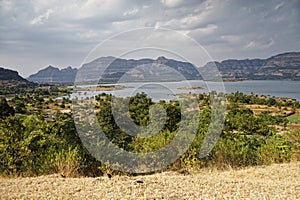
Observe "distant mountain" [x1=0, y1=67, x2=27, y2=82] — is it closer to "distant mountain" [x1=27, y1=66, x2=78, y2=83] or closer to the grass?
"distant mountain" [x1=27, y1=66, x2=78, y2=83]

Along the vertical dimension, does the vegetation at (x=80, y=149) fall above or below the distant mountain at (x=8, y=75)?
below

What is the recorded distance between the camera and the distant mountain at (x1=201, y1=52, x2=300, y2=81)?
107 metres

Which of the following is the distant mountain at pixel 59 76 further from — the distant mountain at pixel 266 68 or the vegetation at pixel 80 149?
the vegetation at pixel 80 149

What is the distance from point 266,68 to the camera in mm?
127188

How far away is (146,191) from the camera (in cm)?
412

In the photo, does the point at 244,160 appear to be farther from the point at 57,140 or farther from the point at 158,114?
the point at 57,140

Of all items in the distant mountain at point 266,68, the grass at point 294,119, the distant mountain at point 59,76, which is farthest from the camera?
the distant mountain at point 266,68

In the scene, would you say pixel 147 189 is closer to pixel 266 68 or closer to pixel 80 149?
pixel 80 149

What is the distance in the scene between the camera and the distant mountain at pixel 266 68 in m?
107

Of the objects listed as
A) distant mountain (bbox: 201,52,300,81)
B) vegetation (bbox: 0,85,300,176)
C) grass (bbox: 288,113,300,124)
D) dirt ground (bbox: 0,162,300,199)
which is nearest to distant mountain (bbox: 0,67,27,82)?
distant mountain (bbox: 201,52,300,81)

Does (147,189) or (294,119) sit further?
(294,119)

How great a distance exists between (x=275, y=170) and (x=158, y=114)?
4029 mm

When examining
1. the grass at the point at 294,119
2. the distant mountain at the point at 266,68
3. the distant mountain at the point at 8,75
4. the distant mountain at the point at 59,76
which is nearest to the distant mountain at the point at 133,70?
the grass at the point at 294,119

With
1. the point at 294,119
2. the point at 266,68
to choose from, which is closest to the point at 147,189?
the point at 294,119
